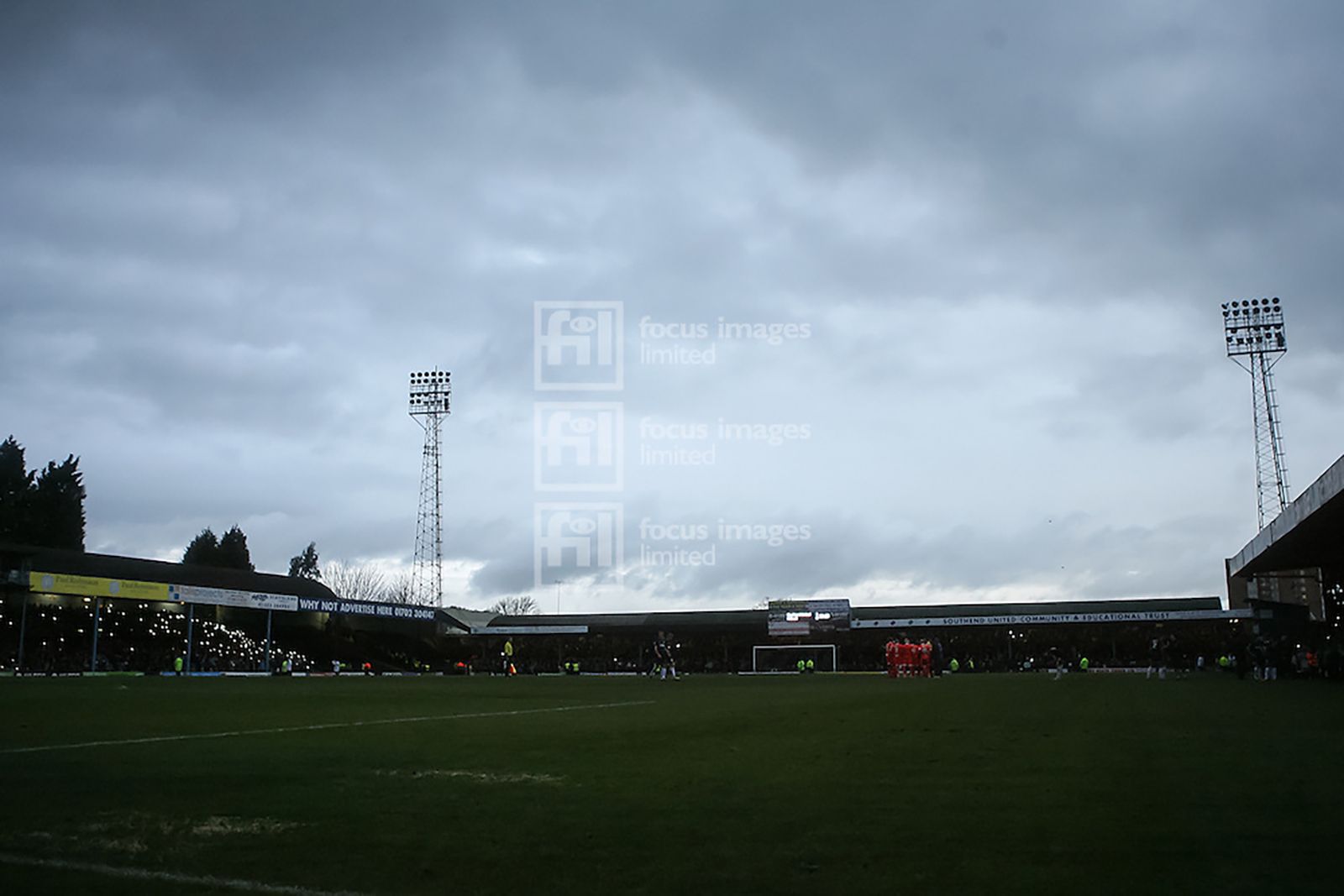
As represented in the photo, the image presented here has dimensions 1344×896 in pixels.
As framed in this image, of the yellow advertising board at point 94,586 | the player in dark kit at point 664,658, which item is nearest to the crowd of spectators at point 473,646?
the yellow advertising board at point 94,586

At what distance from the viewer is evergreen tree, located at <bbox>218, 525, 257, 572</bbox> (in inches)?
3905

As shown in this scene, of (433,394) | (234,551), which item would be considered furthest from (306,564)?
(433,394)

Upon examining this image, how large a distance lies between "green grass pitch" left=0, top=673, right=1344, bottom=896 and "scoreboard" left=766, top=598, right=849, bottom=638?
56.6 metres

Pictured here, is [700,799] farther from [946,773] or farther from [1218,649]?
[1218,649]

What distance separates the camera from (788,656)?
256ft

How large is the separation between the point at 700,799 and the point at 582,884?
8.35 ft

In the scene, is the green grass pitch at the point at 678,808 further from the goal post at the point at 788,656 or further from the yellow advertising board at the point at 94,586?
the goal post at the point at 788,656

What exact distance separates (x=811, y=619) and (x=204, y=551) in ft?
201

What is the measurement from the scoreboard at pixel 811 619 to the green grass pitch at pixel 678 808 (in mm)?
56553

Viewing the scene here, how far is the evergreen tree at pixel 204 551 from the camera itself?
98625 millimetres

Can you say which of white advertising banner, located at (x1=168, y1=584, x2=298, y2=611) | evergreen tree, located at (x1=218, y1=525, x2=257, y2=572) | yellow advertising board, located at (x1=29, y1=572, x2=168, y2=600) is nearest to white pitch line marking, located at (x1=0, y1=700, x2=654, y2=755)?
yellow advertising board, located at (x1=29, y1=572, x2=168, y2=600)

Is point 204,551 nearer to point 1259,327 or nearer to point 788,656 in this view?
point 788,656

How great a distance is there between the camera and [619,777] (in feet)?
27.2

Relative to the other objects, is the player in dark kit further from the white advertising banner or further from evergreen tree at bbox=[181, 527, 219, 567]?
evergreen tree at bbox=[181, 527, 219, 567]
